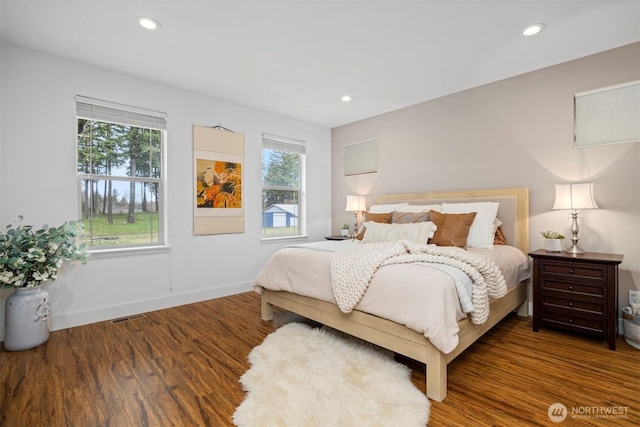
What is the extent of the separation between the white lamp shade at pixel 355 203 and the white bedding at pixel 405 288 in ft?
6.16

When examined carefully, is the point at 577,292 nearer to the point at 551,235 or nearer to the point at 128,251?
the point at 551,235

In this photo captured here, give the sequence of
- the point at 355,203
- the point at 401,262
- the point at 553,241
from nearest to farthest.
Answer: the point at 401,262 → the point at 553,241 → the point at 355,203

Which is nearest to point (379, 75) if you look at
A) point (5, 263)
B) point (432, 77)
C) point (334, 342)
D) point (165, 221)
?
point (432, 77)

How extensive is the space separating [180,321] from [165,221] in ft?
3.85

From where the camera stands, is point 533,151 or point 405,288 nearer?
point 405,288

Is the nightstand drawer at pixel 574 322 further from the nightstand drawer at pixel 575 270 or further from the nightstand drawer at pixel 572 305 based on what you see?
the nightstand drawer at pixel 575 270

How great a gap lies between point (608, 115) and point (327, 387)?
3.32 metres

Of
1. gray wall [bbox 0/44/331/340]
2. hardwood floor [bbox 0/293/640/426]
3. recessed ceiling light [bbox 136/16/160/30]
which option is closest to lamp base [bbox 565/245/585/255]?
hardwood floor [bbox 0/293/640/426]

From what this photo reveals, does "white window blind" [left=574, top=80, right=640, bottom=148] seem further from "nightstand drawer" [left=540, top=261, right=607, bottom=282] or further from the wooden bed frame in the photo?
"nightstand drawer" [left=540, top=261, right=607, bottom=282]

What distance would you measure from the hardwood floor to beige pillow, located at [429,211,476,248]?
87cm

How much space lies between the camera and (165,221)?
143 inches

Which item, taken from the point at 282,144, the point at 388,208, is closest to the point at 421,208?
the point at 388,208

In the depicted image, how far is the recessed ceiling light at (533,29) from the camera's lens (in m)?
2.43

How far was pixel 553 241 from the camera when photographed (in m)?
2.88
